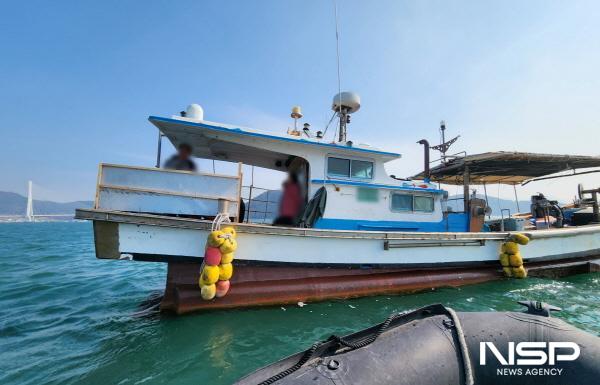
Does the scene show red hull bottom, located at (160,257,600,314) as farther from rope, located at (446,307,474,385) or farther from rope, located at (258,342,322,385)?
rope, located at (446,307,474,385)

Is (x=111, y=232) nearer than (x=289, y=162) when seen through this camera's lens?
Yes

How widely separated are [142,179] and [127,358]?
3.06m

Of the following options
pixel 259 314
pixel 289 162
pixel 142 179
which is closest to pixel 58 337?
pixel 142 179

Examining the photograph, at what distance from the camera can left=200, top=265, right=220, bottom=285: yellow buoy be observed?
4.84m

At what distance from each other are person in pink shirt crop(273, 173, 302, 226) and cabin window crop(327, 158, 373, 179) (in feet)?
3.25

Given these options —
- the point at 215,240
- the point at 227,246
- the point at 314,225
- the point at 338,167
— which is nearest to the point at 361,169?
the point at 338,167

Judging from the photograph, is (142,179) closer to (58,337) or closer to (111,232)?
(111,232)

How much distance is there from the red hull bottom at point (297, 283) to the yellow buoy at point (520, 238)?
157 centimetres

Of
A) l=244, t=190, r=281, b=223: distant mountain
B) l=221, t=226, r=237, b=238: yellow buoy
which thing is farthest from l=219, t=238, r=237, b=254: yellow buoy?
l=244, t=190, r=281, b=223: distant mountain

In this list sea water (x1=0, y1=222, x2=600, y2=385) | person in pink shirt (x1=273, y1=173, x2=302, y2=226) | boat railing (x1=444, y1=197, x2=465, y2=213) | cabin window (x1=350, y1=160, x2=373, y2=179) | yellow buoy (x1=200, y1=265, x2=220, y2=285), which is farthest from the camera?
boat railing (x1=444, y1=197, x2=465, y2=213)

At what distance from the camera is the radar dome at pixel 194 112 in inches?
240

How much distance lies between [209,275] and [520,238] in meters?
8.35

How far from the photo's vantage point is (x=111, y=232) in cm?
511

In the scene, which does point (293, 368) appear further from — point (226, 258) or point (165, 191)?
point (165, 191)
